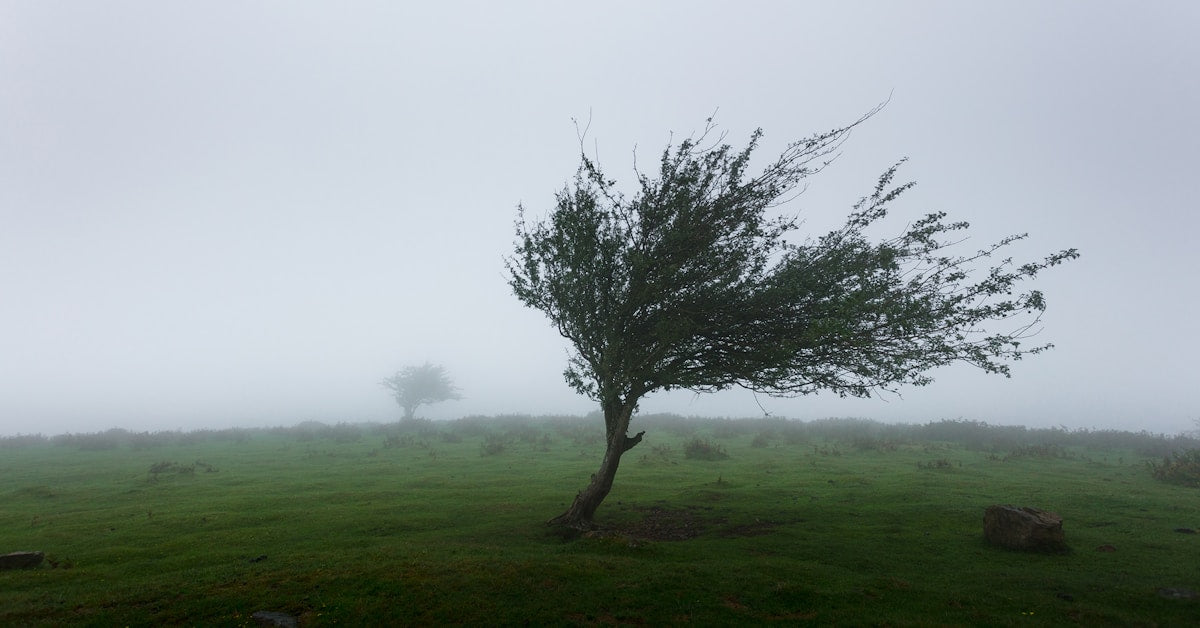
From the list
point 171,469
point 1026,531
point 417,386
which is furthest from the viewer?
point 417,386

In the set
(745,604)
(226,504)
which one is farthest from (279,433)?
(745,604)

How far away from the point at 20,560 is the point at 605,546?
17.3 meters

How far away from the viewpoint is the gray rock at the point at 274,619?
1094 cm

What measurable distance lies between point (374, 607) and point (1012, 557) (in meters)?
17.5

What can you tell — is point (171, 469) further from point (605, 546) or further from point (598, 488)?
point (605, 546)

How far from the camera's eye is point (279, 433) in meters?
74.0

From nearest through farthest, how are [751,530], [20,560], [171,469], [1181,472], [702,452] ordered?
1. [20,560]
2. [751,530]
3. [1181,472]
4. [171,469]
5. [702,452]

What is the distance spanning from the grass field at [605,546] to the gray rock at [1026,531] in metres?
0.46

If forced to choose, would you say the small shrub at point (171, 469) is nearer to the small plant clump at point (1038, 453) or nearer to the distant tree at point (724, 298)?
the distant tree at point (724, 298)

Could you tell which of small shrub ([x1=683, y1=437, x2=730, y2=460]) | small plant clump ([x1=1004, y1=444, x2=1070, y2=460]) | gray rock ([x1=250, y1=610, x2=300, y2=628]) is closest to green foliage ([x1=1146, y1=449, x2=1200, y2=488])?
small plant clump ([x1=1004, y1=444, x2=1070, y2=460])

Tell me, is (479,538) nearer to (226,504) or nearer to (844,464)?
(226,504)

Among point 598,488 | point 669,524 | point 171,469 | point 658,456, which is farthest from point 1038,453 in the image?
point 171,469

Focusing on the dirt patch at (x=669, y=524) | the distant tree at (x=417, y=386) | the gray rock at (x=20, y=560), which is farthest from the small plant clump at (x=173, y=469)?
the distant tree at (x=417, y=386)

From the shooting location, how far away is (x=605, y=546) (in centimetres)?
1691
